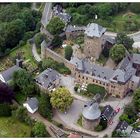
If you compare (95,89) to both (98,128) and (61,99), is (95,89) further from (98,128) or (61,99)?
(98,128)

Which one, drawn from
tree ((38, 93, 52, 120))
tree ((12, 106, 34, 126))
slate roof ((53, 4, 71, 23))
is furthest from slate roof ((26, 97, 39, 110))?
slate roof ((53, 4, 71, 23))

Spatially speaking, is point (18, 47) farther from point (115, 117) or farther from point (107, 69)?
point (115, 117)

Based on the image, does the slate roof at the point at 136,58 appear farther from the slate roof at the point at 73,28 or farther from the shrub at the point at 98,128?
the shrub at the point at 98,128

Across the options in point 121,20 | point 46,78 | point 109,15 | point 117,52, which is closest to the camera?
point 46,78

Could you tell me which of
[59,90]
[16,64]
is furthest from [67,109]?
[16,64]

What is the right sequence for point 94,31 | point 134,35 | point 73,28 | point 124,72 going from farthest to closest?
point 134,35 < point 73,28 < point 94,31 < point 124,72

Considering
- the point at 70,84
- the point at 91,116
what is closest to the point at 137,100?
the point at 91,116
